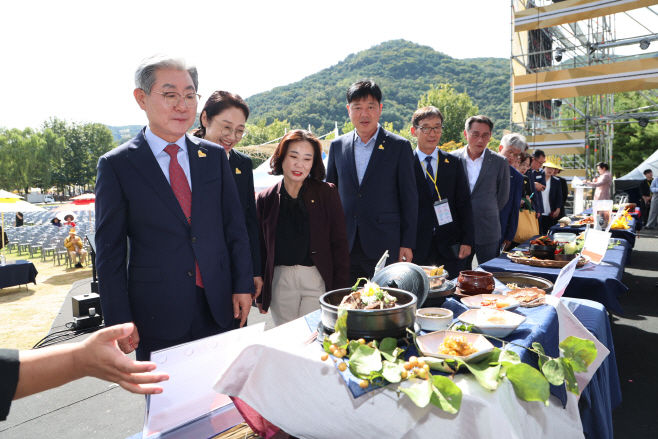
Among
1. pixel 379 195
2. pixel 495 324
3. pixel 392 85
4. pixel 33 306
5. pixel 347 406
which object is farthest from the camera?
pixel 392 85

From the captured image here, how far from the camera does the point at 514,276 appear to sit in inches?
79.0

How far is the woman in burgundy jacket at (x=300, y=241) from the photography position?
2.28 meters

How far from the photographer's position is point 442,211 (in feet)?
9.78

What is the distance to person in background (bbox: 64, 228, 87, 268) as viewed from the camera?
11.0m

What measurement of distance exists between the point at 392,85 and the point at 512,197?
77.5 metres

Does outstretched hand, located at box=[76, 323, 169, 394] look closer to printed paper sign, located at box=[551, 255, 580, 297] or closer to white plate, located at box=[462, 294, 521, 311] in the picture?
white plate, located at box=[462, 294, 521, 311]

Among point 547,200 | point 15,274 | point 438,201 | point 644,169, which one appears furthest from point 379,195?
point 644,169

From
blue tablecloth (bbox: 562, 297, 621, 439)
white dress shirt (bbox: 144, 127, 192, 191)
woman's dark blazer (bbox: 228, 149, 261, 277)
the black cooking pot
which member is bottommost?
blue tablecloth (bbox: 562, 297, 621, 439)

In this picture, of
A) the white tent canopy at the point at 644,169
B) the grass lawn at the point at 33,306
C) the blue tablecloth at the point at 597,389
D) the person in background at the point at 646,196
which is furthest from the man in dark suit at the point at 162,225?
the white tent canopy at the point at 644,169

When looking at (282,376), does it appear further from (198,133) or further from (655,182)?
(655,182)

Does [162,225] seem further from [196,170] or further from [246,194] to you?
[246,194]

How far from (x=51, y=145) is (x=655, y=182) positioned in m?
60.2

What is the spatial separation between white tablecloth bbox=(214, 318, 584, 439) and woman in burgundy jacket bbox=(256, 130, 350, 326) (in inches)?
41.8

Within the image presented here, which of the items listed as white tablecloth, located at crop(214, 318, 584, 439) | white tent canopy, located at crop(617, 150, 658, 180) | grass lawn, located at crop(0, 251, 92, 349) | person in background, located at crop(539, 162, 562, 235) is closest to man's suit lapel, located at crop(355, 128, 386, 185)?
white tablecloth, located at crop(214, 318, 584, 439)
